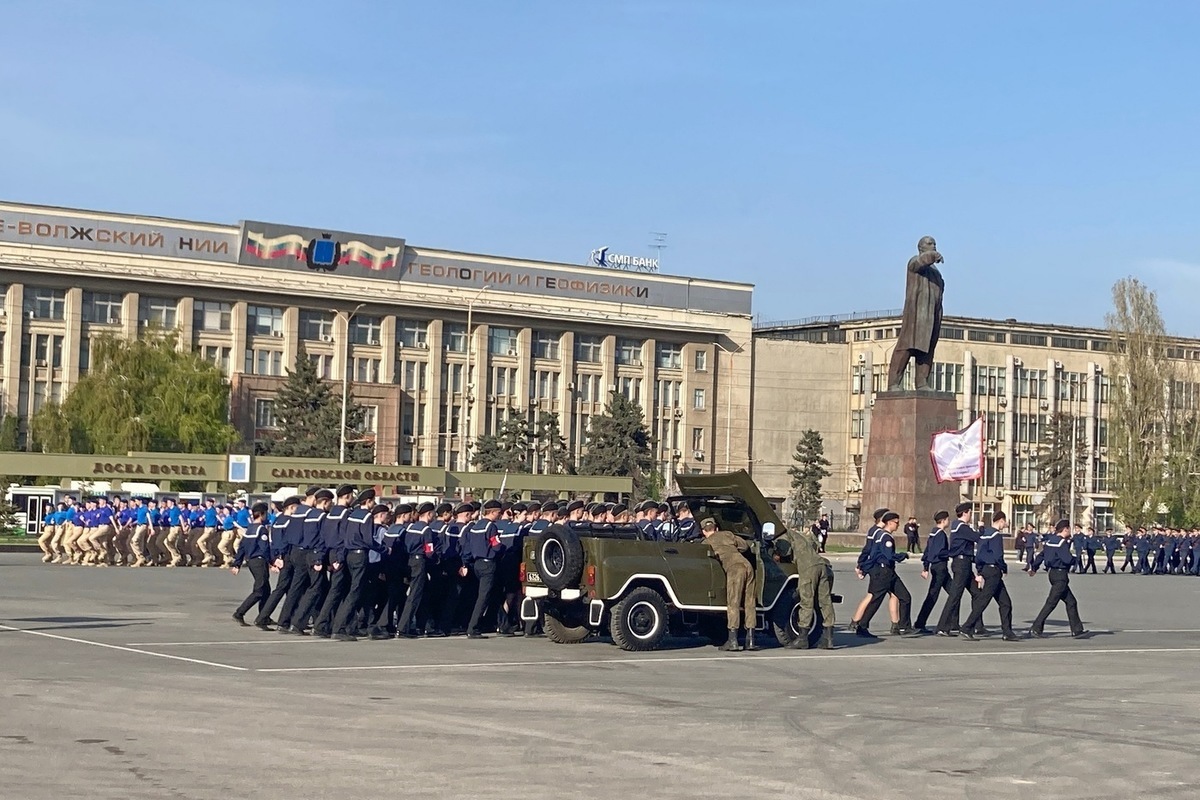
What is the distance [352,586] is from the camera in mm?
20031

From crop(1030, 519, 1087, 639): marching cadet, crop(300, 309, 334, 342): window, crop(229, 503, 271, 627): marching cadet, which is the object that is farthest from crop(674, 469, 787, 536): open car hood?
crop(300, 309, 334, 342): window

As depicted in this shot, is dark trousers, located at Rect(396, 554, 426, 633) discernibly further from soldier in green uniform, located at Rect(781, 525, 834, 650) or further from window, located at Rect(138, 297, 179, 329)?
window, located at Rect(138, 297, 179, 329)

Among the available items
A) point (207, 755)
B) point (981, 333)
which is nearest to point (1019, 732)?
point (207, 755)

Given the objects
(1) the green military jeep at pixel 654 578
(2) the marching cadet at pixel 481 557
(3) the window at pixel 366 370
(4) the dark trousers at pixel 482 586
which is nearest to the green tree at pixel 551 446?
(3) the window at pixel 366 370

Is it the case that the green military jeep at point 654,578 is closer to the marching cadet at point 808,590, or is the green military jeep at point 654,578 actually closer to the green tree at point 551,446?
the marching cadet at point 808,590

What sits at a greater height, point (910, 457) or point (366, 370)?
point (366, 370)

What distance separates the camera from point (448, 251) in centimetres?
10562

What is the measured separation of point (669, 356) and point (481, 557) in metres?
94.2

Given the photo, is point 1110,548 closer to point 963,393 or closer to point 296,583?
point 296,583

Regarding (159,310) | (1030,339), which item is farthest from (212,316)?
(1030,339)

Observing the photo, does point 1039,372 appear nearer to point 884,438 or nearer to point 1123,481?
point 1123,481

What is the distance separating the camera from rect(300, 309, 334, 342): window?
10175 centimetres

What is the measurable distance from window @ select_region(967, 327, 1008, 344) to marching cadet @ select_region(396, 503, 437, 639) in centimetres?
10366

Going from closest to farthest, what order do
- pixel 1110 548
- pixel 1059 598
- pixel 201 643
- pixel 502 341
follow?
pixel 201 643
pixel 1059 598
pixel 1110 548
pixel 502 341
